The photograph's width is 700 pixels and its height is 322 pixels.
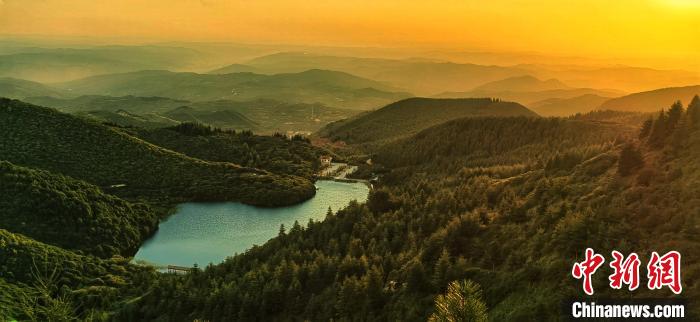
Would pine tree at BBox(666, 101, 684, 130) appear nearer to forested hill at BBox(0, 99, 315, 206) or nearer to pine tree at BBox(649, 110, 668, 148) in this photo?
pine tree at BBox(649, 110, 668, 148)

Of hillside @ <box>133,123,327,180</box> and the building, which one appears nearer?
hillside @ <box>133,123,327,180</box>

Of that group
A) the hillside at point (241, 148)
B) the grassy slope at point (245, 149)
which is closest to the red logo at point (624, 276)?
the hillside at point (241, 148)

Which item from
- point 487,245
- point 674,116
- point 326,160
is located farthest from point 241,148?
point 674,116

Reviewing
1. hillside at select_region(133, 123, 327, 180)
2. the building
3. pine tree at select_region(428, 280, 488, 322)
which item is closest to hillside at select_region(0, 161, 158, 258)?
hillside at select_region(133, 123, 327, 180)

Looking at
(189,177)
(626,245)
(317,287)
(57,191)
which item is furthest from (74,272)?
(626,245)

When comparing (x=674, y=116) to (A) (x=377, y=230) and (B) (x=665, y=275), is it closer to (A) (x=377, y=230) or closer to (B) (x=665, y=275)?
(B) (x=665, y=275)

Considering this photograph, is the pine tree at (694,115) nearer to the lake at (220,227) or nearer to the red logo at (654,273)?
the red logo at (654,273)

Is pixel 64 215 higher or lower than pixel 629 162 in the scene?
lower
